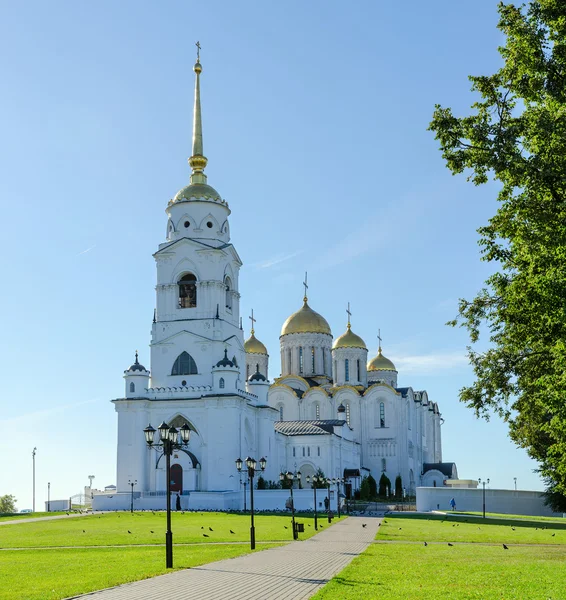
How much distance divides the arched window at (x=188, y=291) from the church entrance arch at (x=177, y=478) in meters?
11.5

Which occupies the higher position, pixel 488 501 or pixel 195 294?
pixel 195 294

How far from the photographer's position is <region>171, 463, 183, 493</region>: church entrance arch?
180ft

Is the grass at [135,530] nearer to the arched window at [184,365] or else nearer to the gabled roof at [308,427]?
the arched window at [184,365]

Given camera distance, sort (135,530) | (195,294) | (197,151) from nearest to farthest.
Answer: (135,530)
(195,294)
(197,151)

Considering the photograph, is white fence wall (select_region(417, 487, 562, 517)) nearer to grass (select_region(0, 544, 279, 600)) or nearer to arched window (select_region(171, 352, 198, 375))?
arched window (select_region(171, 352, 198, 375))

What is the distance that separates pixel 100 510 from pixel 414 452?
3578 centimetres

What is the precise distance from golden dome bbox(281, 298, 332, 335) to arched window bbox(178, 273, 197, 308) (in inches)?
805

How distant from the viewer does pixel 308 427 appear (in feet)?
220

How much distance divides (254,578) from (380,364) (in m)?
68.2

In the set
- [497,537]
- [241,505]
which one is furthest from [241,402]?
[497,537]

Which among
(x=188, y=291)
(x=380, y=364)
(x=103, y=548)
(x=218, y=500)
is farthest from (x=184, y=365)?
(x=103, y=548)

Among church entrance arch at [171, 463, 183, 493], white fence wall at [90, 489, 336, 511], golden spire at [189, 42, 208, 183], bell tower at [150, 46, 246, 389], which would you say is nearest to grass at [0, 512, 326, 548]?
white fence wall at [90, 489, 336, 511]

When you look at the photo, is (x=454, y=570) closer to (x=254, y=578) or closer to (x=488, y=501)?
(x=254, y=578)

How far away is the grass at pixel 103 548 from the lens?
15930 millimetres
